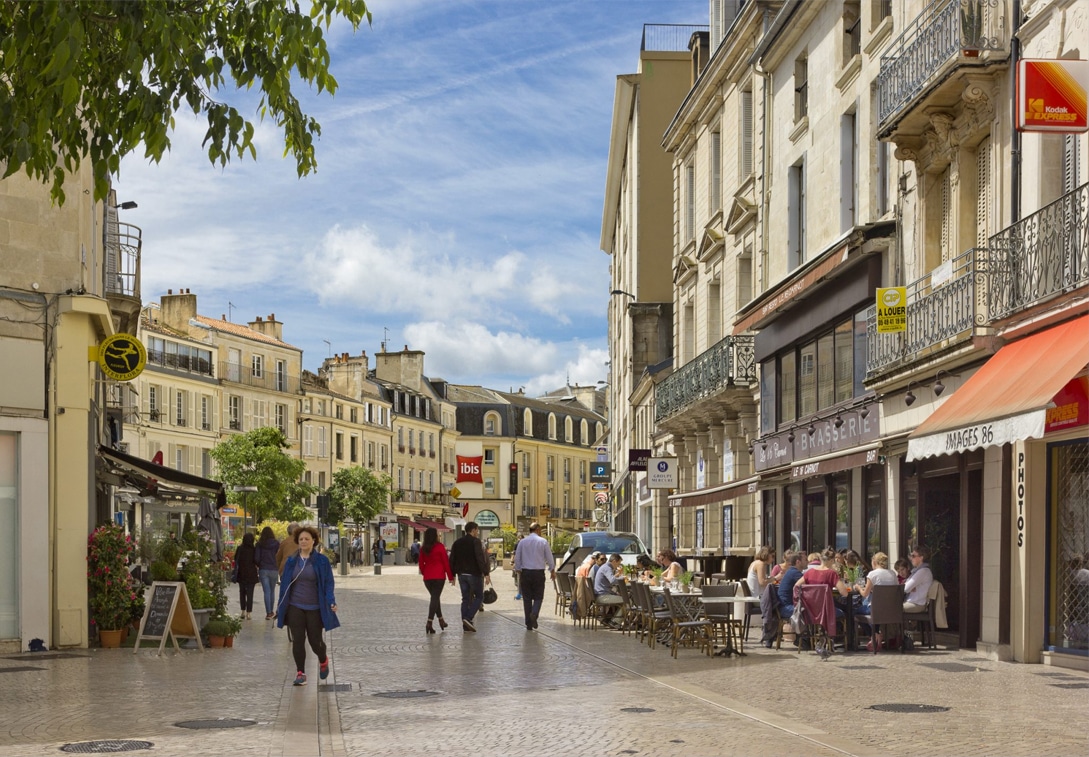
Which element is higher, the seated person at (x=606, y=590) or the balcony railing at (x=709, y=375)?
the balcony railing at (x=709, y=375)

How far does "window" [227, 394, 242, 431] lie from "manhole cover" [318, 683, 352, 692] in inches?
2770

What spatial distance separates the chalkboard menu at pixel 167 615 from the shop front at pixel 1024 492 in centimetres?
906

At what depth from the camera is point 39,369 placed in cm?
1891

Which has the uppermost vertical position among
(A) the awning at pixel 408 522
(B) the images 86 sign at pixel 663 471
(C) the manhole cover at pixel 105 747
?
(B) the images 86 sign at pixel 663 471

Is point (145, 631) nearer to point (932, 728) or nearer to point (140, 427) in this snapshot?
point (932, 728)

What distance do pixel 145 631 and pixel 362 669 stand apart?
13.8ft

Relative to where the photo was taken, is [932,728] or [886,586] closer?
[932,728]

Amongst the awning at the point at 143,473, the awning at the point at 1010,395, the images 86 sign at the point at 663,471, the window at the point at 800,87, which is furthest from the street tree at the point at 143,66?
the images 86 sign at the point at 663,471

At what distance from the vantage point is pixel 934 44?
61.3 feet

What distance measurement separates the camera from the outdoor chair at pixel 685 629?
59.1 ft

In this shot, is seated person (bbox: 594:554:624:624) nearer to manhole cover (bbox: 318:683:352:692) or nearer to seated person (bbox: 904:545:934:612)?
seated person (bbox: 904:545:934:612)

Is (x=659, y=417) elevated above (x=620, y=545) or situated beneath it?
elevated above

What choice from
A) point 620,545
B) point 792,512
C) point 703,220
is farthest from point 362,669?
point 703,220

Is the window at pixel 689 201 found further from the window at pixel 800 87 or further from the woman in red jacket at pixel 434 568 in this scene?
the woman in red jacket at pixel 434 568
